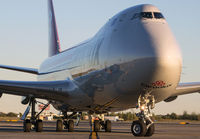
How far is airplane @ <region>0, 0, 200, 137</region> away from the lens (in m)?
14.9

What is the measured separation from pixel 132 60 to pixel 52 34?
960 inches

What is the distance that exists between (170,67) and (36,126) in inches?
473

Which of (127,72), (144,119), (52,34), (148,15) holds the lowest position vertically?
A: (144,119)

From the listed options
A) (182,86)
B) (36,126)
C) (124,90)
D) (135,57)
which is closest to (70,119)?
(36,126)

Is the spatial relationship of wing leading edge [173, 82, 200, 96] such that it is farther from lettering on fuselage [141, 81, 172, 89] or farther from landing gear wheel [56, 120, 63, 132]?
landing gear wheel [56, 120, 63, 132]

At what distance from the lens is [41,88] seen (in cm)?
2214

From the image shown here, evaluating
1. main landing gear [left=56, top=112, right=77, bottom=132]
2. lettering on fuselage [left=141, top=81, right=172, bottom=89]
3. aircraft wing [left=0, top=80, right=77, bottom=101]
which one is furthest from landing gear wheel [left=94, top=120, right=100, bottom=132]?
lettering on fuselage [left=141, top=81, right=172, bottom=89]

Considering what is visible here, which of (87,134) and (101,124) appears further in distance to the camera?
(101,124)

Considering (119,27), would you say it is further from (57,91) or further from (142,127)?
(57,91)

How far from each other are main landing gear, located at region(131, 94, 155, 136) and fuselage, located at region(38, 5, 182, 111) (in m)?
0.31

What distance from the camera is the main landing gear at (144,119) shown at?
597 inches

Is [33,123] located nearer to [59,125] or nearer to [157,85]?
[59,125]

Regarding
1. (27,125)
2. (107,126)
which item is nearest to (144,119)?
(107,126)

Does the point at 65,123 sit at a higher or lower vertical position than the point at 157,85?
lower
